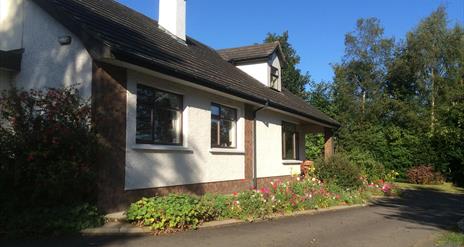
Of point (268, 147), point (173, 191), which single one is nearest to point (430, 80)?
point (268, 147)

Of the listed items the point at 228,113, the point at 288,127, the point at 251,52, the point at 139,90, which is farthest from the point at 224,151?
the point at 251,52

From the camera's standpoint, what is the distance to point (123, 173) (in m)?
10.0

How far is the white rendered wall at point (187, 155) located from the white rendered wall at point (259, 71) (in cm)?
513

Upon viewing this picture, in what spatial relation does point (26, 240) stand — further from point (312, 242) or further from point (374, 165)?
point (374, 165)

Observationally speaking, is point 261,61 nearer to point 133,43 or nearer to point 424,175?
point 133,43

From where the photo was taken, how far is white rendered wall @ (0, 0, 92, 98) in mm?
10039

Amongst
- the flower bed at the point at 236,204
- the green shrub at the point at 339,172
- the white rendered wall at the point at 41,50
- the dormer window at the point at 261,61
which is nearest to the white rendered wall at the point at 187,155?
the white rendered wall at the point at 41,50

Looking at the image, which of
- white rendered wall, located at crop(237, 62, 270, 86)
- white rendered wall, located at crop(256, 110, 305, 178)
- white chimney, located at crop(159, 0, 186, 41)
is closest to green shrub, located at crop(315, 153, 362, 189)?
white rendered wall, located at crop(256, 110, 305, 178)

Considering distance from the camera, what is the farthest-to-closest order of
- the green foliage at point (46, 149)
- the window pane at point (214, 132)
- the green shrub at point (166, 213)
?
the window pane at point (214, 132) → the green shrub at point (166, 213) → the green foliage at point (46, 149)

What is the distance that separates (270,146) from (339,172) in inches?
113

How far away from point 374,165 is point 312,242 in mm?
12709

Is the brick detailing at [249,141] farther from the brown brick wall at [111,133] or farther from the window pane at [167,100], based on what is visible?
the brown brick wall at [111,133]

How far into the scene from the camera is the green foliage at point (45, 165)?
26.5ft

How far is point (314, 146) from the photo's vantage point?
31.0 m
